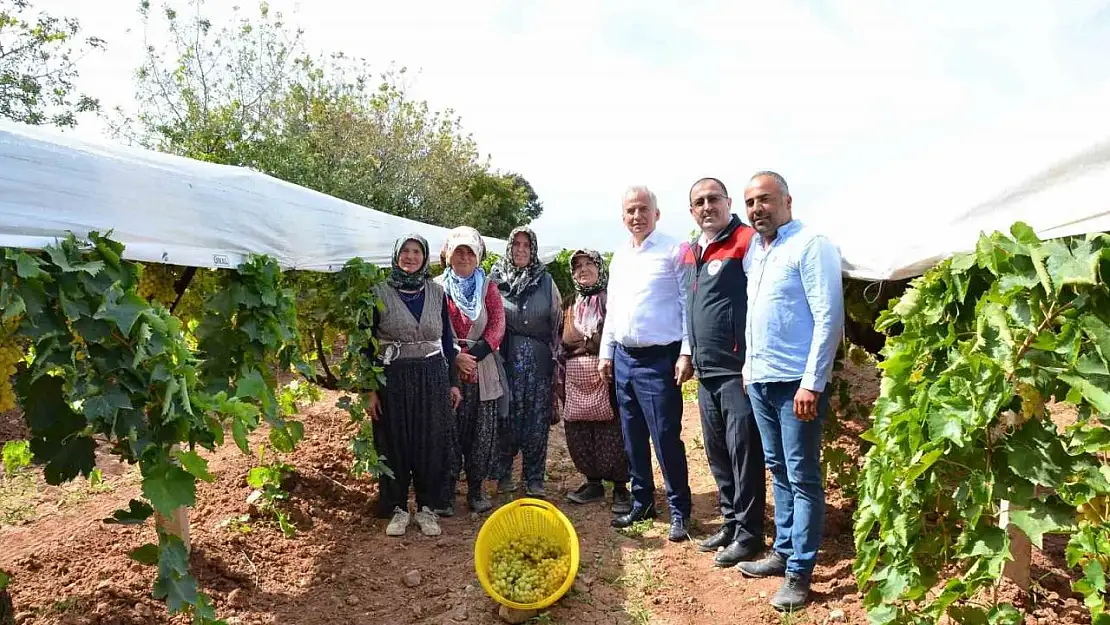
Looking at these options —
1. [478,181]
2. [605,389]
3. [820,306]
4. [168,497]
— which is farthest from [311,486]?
[478,181]

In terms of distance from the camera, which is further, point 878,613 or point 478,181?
point 478,181

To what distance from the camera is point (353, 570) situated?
3584 millimetres

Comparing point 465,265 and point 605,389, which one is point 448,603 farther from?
point 465,265

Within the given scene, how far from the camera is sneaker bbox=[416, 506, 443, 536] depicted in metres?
3.98

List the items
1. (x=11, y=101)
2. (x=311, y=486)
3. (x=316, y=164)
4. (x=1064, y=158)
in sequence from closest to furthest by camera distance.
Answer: (x=1064, y=158)
(x=311, y=486)
(x=11, y=101)
(x=316, y=164)

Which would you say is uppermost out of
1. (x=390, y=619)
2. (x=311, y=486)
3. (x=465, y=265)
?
(x=465, y=265)

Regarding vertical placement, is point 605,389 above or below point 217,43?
below

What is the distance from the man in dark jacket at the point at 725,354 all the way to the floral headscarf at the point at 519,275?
1225 millimetres

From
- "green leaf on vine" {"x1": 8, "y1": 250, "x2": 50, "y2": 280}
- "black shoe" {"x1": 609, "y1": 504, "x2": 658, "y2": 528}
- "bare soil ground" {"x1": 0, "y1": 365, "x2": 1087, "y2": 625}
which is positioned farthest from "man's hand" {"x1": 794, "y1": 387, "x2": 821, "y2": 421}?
"green leaf on vine" {"x1": 8, "y1": 250, "x2": 50, "y2": 280}

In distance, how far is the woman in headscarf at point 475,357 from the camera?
4.16 metres

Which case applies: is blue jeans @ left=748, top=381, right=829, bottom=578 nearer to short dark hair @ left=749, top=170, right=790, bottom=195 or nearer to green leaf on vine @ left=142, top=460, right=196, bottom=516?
short dark hair @ left=749, top=170, right=790, bottom=195

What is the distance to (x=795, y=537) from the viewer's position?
9.58 ft

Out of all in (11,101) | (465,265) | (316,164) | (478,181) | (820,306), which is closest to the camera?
(820,306)

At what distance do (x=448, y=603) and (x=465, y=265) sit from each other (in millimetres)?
1912
